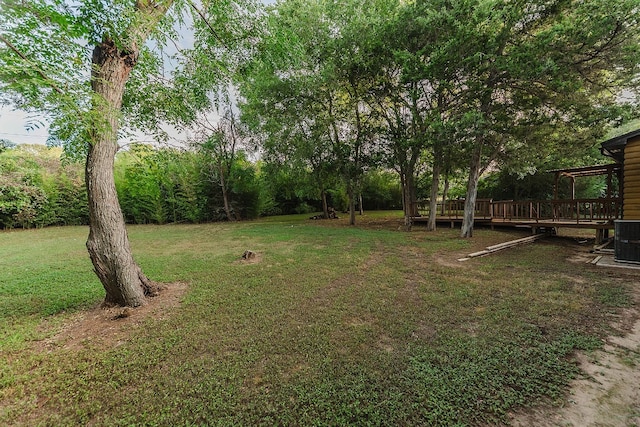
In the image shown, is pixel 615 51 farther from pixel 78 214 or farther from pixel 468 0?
pixel 78 214

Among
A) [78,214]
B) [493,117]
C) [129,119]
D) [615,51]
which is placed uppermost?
[615,51]

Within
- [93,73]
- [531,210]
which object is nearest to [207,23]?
[93,73]

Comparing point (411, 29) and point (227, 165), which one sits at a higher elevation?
point (411, 29)

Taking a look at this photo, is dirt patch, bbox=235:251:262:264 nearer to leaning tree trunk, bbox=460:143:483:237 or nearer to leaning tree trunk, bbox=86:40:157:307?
leaning tree trunk, bbox=86:40:157:307

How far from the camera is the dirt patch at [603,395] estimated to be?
4.91 feet

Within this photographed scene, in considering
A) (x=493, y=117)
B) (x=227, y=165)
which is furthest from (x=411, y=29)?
(x=227, y=165)

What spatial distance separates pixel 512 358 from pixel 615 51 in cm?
769

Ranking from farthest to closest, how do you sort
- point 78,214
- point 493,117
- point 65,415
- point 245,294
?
1. point 78,214
2. point 493,117
3. point 245,294
4. point 65,415

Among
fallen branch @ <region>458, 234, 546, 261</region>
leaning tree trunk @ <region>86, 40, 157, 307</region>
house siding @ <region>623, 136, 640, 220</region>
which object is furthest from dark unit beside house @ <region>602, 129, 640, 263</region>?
leaning tree trunk @ <region>86, 40, 157, 307</region>

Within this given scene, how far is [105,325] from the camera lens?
9.23ft

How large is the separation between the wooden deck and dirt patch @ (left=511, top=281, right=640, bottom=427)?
Answer: 21.7 feet

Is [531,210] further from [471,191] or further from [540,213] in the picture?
[471,191]

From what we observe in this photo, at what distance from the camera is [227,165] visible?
15.0 metres

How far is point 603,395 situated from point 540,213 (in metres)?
10.8
